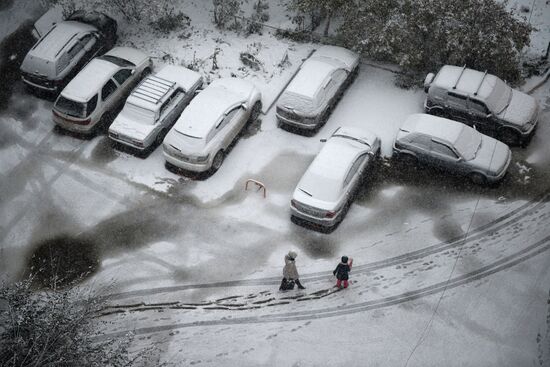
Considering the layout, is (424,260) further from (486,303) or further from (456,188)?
(456,188)

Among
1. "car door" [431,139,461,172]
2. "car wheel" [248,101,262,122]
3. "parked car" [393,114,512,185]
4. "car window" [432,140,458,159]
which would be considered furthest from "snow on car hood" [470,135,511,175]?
"car wheel" [248,101,262,122]

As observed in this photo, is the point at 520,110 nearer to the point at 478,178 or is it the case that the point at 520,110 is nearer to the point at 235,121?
the point at 478,178

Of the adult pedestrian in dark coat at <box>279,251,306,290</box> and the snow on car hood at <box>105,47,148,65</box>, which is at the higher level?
the snow on car hood at <box>105,47,148,65</box>

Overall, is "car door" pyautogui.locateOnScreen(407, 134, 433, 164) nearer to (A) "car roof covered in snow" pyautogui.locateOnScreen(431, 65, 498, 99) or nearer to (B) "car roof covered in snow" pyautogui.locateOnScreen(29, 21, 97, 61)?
(A) "car roof covered in snow" pyautogui.locateOnScreen(431, 65, 498, 99)

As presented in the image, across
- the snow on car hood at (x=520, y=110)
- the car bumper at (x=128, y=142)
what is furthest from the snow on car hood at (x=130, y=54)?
the snow on car hood at (x=520, y=110)

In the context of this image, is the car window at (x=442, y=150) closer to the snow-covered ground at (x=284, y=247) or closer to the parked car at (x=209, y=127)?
the snow-covered ground at (x=284, y=247)

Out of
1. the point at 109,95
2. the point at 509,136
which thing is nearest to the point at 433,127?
the point at 509,136

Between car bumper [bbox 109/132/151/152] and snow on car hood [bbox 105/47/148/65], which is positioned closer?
car bumper [bbox 109/132/151/152]

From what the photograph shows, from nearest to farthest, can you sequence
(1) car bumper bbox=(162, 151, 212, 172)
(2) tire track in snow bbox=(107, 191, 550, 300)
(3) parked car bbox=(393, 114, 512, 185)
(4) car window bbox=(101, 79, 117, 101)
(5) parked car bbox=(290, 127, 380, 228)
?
(2) tire track in snow bbox=(107, 191, 550, 300)
(5) parked car bbox=(290, 127, 380, 228)
(3) parked car bbox=(393, 114, 512, 185)
(1) car bumper bbox=(162, 151, 212, 172)
(4) car window bbox=(101, 79, 117, 101)
